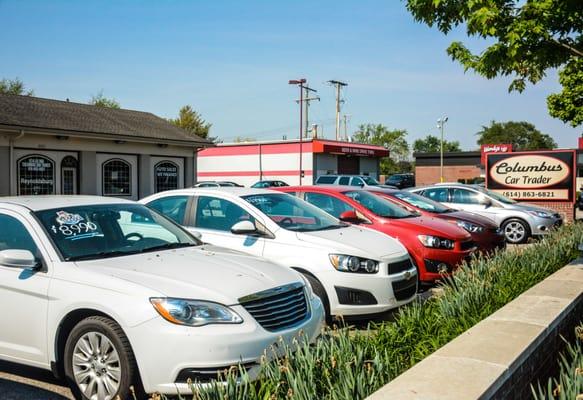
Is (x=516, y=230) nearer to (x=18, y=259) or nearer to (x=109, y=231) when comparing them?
(x=109, y=231)

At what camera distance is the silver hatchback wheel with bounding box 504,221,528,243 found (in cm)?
1426

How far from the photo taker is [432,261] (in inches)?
312

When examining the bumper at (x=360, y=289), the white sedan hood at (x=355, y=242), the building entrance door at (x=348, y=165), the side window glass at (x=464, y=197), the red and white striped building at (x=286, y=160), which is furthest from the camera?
the building entrance door at (x=348, y=165)

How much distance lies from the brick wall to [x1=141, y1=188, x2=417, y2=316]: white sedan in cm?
5628

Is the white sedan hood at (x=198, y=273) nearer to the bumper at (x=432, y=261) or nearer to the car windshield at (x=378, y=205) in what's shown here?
the bumper at (x=432, y=261)

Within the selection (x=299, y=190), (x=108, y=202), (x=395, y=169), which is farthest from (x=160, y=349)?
(x=395, y=169)

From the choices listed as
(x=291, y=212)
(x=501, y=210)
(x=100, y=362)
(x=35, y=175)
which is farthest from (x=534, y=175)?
(x=100, y=362)

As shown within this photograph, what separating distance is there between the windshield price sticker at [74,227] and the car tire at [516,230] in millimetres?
11782

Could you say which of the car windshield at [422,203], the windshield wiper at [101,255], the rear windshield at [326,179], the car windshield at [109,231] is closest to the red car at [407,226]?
the car windshield at [422,203]

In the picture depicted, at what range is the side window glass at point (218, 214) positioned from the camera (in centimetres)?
672

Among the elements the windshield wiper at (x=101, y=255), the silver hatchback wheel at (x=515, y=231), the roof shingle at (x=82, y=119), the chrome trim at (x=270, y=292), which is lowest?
the silver hatchback wheel at (x=515, y=231)

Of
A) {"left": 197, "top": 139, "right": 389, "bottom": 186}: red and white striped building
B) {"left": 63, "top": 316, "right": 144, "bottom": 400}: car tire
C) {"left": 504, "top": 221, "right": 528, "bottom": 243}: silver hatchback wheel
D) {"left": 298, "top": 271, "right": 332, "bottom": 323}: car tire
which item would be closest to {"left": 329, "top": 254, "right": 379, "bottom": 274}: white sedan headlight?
{"left": 298, "top": 271, "right": 332, "bottom": 323}: car tire

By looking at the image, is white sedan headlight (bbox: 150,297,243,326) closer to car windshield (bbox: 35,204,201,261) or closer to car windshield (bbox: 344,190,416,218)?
car windshield (bbox: 35,204,201,261)

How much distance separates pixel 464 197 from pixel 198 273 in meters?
11.9
